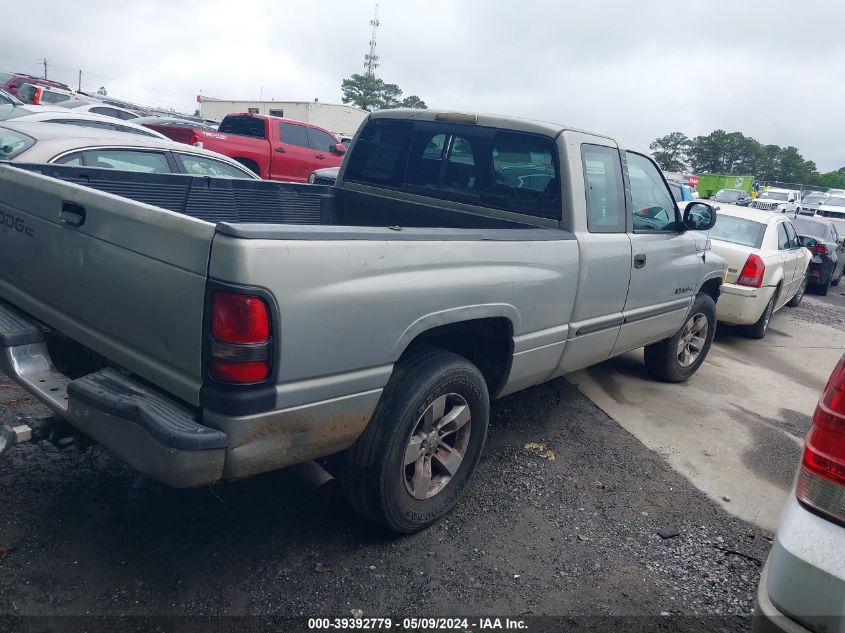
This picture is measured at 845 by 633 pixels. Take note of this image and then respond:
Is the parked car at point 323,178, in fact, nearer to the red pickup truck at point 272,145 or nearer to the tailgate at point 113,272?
the red pickup truck at point 272,145

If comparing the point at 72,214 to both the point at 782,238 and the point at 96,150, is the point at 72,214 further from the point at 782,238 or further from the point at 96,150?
the point at 782,238

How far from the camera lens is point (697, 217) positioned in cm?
486

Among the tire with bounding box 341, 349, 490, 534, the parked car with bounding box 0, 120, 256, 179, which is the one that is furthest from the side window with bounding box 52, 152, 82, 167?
the tire with bounding box 341, 349, 490, 534

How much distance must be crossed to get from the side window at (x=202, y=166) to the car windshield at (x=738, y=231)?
5.58 m

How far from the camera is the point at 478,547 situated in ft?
10.3

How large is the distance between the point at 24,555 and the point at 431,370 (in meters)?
1.85

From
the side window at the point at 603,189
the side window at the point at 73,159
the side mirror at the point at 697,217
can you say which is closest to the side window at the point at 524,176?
the side window at the point at 603,189

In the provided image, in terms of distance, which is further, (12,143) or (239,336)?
(12,143)

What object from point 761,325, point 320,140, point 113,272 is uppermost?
point 320,140

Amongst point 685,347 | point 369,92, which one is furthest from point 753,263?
point 369,92

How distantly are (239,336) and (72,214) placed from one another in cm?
108

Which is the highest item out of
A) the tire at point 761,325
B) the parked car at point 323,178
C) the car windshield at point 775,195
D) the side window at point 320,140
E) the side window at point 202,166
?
the car windshield at point 775,195

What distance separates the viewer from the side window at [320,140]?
579 inches

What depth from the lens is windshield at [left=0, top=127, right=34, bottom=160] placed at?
5.60m
